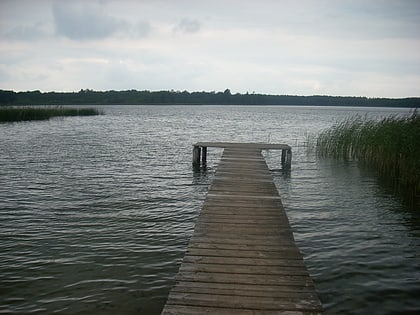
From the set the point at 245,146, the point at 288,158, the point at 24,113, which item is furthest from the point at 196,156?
the point at 24,113

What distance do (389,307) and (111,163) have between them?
1399cm

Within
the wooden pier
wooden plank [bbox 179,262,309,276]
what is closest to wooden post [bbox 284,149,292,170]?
the wooden pier

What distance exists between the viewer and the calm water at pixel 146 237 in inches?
217

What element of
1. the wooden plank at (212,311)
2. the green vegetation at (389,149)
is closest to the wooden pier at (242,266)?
the wooden plank at (212,311)

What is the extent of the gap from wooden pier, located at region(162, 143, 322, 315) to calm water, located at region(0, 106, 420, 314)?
2.57 feet

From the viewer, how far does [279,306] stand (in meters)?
4.08

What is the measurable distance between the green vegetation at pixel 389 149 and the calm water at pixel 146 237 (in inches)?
31.4

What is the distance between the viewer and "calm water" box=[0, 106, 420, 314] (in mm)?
5520

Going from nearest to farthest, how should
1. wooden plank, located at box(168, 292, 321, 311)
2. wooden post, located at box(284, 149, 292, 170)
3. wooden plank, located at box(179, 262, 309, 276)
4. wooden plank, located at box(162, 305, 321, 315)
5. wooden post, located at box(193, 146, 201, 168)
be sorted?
wooden plank, located at box(162, 305, 321, 315)
wooden plank, located at box(168, 292, 321, 311)
wooden plank, located at box(179, 262, 309, 276)
wooden post, located at box(284, 149, 292, 170)
wooden post, located at box(193, 146, 201, 168)

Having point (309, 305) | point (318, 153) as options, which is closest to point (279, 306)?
point (309, 305)

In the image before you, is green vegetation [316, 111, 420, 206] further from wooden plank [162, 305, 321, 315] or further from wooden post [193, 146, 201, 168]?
wooden plank [162, 305, 321, 315]

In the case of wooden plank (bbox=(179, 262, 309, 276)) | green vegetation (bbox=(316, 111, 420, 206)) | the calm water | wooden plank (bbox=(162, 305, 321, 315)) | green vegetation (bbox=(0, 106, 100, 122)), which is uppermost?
green vegetation (bbox=(0, 106, 100, 122))

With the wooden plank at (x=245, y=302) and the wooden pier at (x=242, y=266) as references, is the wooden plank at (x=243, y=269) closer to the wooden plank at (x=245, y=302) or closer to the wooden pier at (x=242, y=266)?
the wooden pier at (x=242, y=266)

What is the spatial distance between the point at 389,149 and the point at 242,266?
36.0 feet
